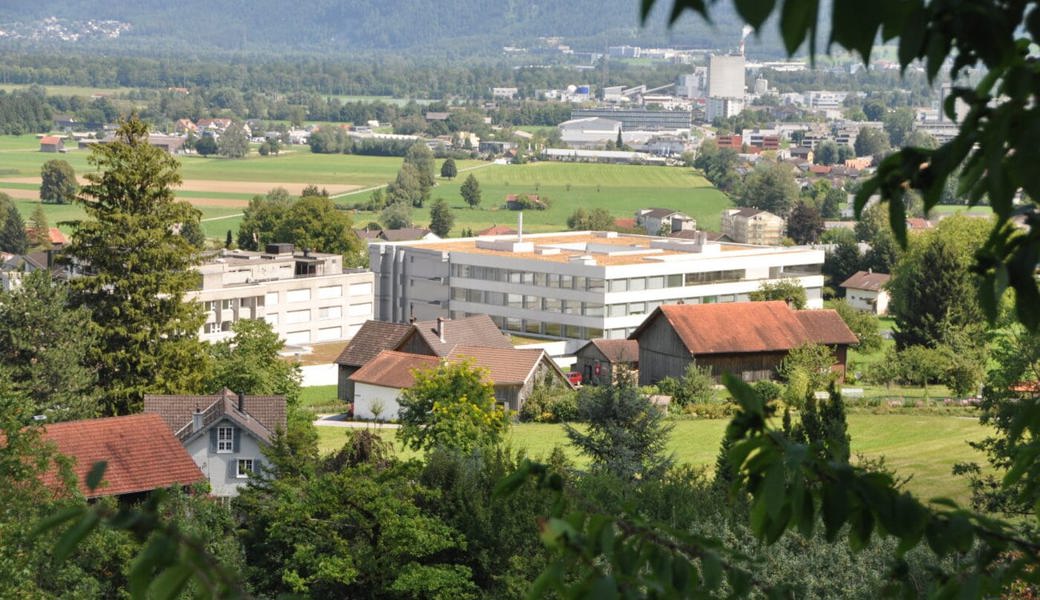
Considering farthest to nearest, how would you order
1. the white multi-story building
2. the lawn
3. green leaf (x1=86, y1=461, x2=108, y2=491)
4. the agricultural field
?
the lawn, the agricultural field, the white multi-story building, green leaf (x1=86, y1=461, x2=108, y2=491)

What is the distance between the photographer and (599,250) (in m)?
62.3

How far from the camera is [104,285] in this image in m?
32.8

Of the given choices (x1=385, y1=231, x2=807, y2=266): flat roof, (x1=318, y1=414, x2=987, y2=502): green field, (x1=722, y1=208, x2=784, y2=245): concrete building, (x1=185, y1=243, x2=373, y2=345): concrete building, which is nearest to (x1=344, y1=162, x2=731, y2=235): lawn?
(x1=722, y1=208, x2=784, y2=245): concrete building

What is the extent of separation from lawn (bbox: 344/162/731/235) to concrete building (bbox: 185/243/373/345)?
4236 cm

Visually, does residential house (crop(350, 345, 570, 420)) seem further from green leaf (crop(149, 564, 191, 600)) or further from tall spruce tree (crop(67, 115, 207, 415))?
green leaf (crop(149, 564, 191, 600))

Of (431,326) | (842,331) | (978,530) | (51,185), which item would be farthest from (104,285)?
(51,185)

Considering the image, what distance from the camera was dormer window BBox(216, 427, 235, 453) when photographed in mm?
26531

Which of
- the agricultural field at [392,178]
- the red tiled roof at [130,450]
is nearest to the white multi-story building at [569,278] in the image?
the red tiled roof at [130,450]

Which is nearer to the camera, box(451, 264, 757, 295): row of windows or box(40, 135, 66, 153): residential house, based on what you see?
box(451, 264, 757, 295): row of windows

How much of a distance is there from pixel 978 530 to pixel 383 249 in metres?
62.9

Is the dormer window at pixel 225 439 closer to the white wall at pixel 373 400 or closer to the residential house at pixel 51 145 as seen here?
the white wall at pixel 373 400

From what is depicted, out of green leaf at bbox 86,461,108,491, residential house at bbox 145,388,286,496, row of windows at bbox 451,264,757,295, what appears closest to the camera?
green leaf at bbox 86,461,108,491

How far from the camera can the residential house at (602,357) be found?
49500 mm

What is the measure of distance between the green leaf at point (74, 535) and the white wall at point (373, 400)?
124 ft
